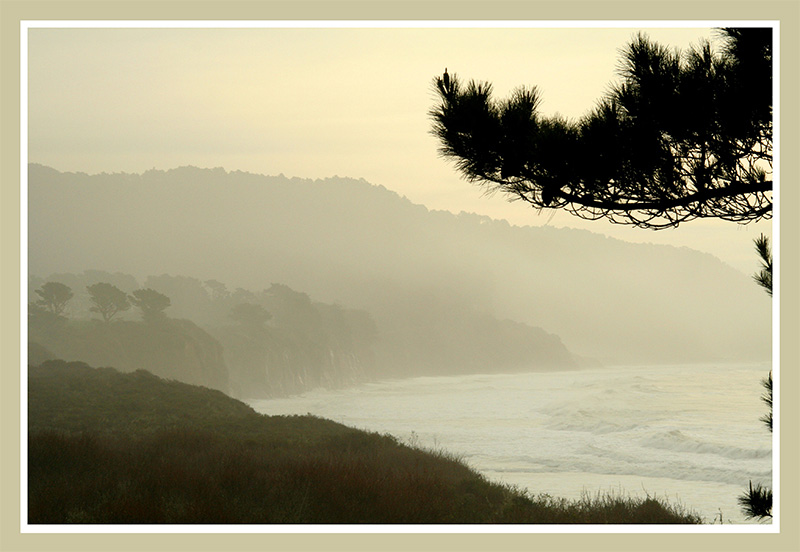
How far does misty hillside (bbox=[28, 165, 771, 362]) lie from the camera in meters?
49.8

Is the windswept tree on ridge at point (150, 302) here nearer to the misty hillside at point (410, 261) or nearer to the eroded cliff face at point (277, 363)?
the eroded cliff face at point (277, 363)

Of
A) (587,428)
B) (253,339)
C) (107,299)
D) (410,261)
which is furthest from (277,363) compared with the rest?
(410,261)

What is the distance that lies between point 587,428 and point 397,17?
24.2 m

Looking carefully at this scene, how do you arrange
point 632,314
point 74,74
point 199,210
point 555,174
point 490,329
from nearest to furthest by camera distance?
1. point 555,174
2. point 74,74
3. point 199,210
4. point 490,329
5. point 632,314

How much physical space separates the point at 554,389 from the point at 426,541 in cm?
4010

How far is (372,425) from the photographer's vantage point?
24281 mm

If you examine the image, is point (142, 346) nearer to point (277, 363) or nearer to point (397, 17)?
point (277, 363)

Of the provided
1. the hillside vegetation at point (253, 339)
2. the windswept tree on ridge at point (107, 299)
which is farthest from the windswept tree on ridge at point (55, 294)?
the windswept tree on ridge at point (107, 299)

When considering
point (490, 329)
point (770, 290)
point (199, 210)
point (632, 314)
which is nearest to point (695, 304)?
point (632, 314)

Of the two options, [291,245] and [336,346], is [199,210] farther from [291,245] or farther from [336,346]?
[336,346]

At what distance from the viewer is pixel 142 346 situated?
27375 millimetres

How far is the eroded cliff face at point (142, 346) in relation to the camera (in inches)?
979

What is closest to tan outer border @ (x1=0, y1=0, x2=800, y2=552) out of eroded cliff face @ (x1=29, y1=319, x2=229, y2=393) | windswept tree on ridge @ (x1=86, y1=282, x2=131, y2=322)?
eroded cliff face @ (x1=29, y1=319, x2=229, y2=393)

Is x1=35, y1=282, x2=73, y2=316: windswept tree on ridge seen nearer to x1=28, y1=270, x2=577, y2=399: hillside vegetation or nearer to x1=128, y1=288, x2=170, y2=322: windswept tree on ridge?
x1=28, y1=270, x2=577, y2=399: hillside vegetation
